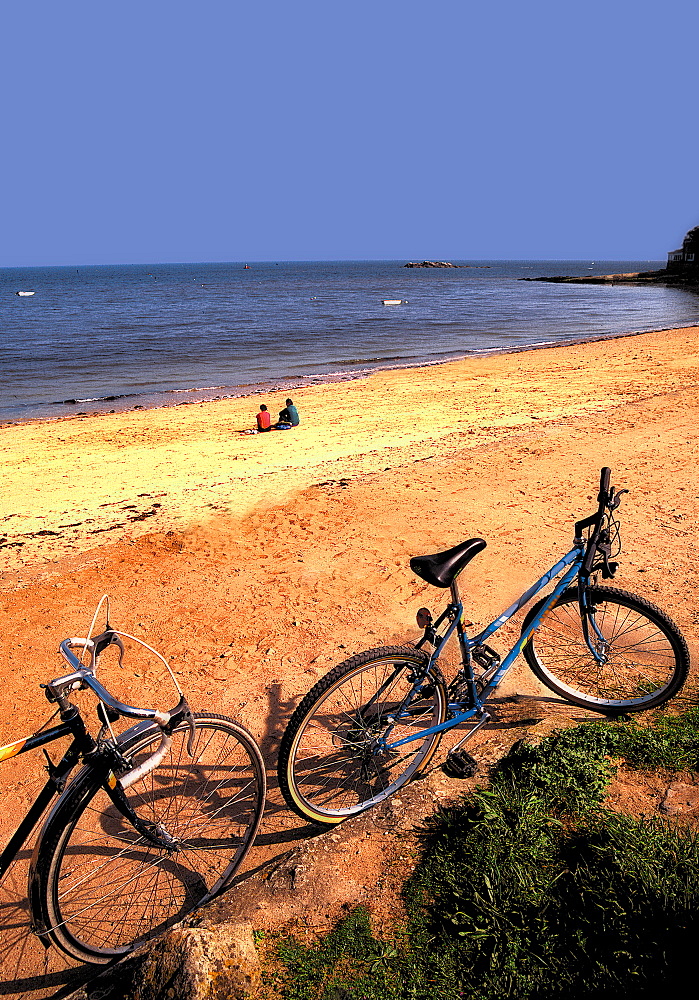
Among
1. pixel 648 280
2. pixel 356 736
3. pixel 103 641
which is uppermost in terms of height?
pixel 103 641

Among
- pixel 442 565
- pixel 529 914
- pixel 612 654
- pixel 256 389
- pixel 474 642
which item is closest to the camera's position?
pixel 529 914

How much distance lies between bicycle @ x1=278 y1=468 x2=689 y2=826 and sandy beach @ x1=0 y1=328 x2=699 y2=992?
38cm

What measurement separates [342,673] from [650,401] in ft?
36.7

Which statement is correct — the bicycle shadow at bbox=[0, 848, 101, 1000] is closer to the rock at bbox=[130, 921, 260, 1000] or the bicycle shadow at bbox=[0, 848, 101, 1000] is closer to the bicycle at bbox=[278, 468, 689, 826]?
the rock at bbox=[130, 921, 260, 1000]

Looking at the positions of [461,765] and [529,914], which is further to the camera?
[461,765]

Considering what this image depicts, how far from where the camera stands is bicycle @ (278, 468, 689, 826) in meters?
3.22

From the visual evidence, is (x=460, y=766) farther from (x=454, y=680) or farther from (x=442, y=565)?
(x=442, y=565)

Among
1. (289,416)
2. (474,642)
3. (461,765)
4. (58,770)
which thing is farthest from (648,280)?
(58,770)

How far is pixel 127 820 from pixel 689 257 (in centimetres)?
10056

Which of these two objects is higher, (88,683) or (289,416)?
(88,683)

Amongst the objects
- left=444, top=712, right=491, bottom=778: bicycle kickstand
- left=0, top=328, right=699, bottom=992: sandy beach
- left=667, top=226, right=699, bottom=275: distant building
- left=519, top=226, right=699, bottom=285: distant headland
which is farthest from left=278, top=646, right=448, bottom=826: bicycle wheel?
left=667, top=226, right=699, bottom=275: distant building

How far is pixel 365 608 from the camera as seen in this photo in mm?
5555

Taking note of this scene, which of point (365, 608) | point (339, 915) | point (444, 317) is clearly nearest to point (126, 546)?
point (365, 608)

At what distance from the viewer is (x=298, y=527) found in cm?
746
